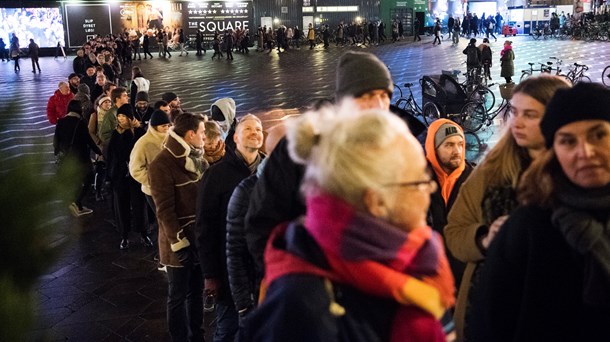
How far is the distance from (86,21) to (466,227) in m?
39.6

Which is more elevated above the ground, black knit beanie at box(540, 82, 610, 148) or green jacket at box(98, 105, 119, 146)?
black knit beanie at box(540, 82, 610, 148)

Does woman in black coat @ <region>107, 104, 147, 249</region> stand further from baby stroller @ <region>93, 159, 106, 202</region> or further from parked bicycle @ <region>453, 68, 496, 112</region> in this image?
parked bicycle @ <region>453, 68, 496, 112</region>

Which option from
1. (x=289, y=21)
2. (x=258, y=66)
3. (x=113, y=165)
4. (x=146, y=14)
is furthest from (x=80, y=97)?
(x=289, y=21)

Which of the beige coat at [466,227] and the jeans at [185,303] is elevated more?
the beige coat at [466,227]

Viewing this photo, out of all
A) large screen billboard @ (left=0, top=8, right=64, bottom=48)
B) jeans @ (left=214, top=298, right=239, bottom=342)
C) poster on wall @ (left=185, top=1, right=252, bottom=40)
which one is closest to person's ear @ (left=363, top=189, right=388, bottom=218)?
jeans @ (left=214, top=298, right=239, bottom=342)

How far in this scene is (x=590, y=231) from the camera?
1.54 metres

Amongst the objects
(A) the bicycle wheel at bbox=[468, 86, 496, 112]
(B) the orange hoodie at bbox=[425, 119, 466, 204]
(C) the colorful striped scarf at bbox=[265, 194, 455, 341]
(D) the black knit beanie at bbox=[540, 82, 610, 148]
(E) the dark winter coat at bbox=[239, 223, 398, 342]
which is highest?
(D) the black knit beanie at bbox=[540, 82, 610, 148]

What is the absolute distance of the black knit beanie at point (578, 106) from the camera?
1.68 meters

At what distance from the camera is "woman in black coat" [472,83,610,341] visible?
1.56m

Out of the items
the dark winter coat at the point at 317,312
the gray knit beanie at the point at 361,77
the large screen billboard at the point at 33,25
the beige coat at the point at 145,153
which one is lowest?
the beige coat at the point at 145,153

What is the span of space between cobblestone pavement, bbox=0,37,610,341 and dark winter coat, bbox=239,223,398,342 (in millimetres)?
448

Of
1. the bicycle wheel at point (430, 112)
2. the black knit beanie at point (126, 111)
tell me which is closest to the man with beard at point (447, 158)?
the black knit beanie at point (126, 111)

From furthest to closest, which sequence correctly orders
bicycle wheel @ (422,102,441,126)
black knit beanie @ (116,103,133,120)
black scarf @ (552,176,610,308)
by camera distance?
bicycle wheel @ (422,102,441,126), black knit beanie @ (116,103,133,120), black scarf @ (552,176,610,308)

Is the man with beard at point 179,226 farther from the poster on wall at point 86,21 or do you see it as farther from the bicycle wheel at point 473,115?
the poster on wall at point 86,21
